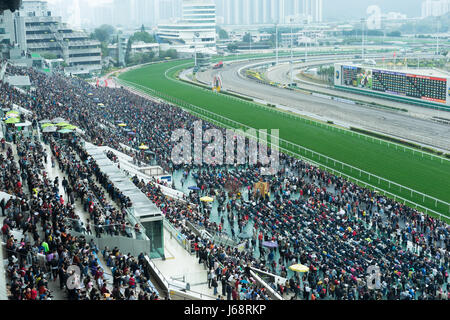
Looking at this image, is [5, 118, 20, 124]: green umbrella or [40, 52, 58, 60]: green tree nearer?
[5, 118, 20, 124]: green umbrella

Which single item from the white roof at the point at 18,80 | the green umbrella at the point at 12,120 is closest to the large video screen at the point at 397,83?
the white roof at the point at 18,80

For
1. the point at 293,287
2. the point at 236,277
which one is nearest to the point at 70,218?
the point at 236,277

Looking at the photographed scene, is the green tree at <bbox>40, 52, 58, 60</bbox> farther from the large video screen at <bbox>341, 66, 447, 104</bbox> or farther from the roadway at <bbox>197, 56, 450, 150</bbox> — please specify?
the large video screen at <bbox>341, 66, 447, 104</bbox>

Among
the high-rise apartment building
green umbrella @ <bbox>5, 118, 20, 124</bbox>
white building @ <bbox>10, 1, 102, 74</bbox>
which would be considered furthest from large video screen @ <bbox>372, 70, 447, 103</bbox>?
white building @ <bbox>10, 1, 102, 74</bbox>

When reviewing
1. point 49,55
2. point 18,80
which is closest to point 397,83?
point 18,80

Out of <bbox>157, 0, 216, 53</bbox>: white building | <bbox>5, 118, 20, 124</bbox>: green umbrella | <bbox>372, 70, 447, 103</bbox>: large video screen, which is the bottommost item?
<bbox>372, 70, 447, 103</bbox>: large video screen

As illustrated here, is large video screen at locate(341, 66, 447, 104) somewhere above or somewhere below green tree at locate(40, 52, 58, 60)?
below

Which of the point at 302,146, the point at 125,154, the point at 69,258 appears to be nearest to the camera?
the point at 69,258
